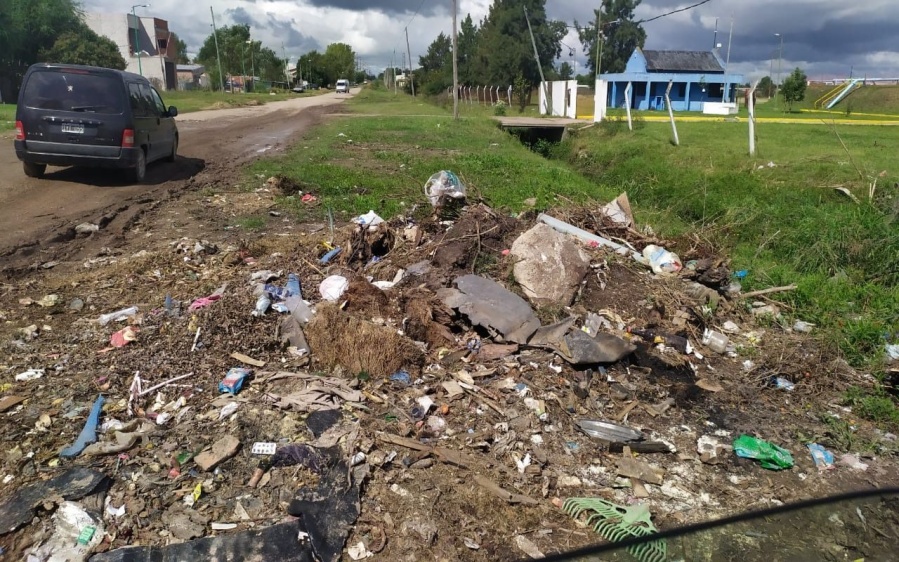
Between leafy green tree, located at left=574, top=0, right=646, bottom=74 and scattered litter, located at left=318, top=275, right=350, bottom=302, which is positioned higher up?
leafy green tree, located at left=574, top=0, right=646, bottom=74

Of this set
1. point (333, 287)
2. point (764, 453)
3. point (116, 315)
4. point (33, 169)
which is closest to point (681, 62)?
point (33, 169)

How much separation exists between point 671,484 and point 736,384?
1784mm

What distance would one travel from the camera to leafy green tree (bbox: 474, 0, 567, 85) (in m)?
58.5

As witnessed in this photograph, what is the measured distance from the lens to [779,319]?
627 centimetres

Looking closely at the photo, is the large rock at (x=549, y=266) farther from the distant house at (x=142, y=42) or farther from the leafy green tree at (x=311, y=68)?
the leafy green tree at (x=311, y=68)

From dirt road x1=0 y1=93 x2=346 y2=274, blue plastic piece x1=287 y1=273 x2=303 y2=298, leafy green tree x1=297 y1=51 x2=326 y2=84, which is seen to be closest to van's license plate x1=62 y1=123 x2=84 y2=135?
dirt road x1=0 y1=93 x2=346 y2=274

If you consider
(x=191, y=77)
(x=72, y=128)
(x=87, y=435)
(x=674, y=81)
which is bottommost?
(x=87, y=435)

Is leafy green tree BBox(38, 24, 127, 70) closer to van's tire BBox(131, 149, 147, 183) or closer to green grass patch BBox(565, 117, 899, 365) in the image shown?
van's tire BBox(131, 149, 147, 183)

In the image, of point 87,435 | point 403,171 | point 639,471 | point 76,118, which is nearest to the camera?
point 87,435

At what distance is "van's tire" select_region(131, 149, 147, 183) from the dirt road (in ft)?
0.54

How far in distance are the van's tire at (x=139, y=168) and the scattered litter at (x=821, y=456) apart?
33.7 feet

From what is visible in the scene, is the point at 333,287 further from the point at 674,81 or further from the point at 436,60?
the point at 436,60

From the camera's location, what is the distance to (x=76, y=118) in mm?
9664

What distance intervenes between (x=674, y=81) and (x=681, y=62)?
31.2 feet
